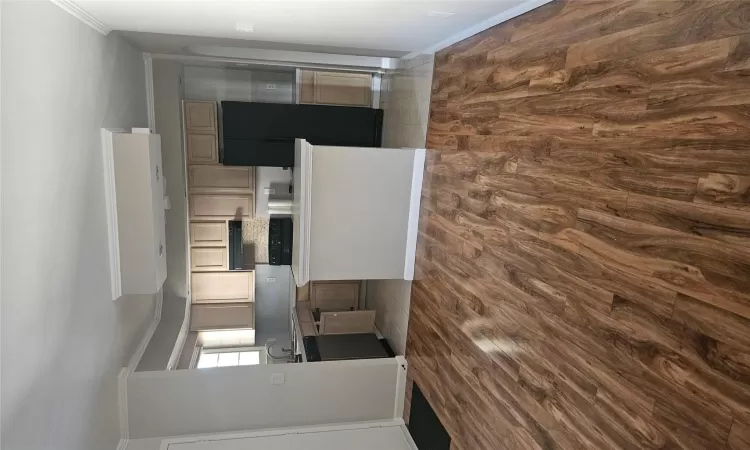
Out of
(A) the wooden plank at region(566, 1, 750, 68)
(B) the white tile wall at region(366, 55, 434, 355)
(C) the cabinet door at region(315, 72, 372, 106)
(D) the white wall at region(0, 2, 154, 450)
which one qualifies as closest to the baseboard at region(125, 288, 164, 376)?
(D) the white wall at region(0, 2, 154, 450)

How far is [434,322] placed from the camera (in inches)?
99.0

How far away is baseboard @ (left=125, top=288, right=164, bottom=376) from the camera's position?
271 centimetres

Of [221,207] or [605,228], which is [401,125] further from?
[605,228]

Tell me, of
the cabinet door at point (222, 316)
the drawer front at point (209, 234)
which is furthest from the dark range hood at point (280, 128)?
the cabinet door at point (222, 316)

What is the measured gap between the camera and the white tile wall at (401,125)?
275 centimetres

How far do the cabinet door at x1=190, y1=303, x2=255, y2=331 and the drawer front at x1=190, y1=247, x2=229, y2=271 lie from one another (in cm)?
35

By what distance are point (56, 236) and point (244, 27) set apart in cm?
126

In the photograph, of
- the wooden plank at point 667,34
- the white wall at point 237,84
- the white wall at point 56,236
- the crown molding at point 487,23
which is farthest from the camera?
the white wall at point 237,84

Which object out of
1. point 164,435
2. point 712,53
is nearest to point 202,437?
point 164,435

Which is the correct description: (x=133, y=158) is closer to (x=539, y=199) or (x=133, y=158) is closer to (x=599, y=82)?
(x=539, y=199)

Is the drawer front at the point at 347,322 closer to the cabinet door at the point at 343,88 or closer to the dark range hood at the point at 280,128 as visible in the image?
the dark range hood at the point at 280,128

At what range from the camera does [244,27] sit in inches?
89.1

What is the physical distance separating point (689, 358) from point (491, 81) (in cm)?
128

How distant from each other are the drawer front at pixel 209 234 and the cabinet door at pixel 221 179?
11.7 inches
